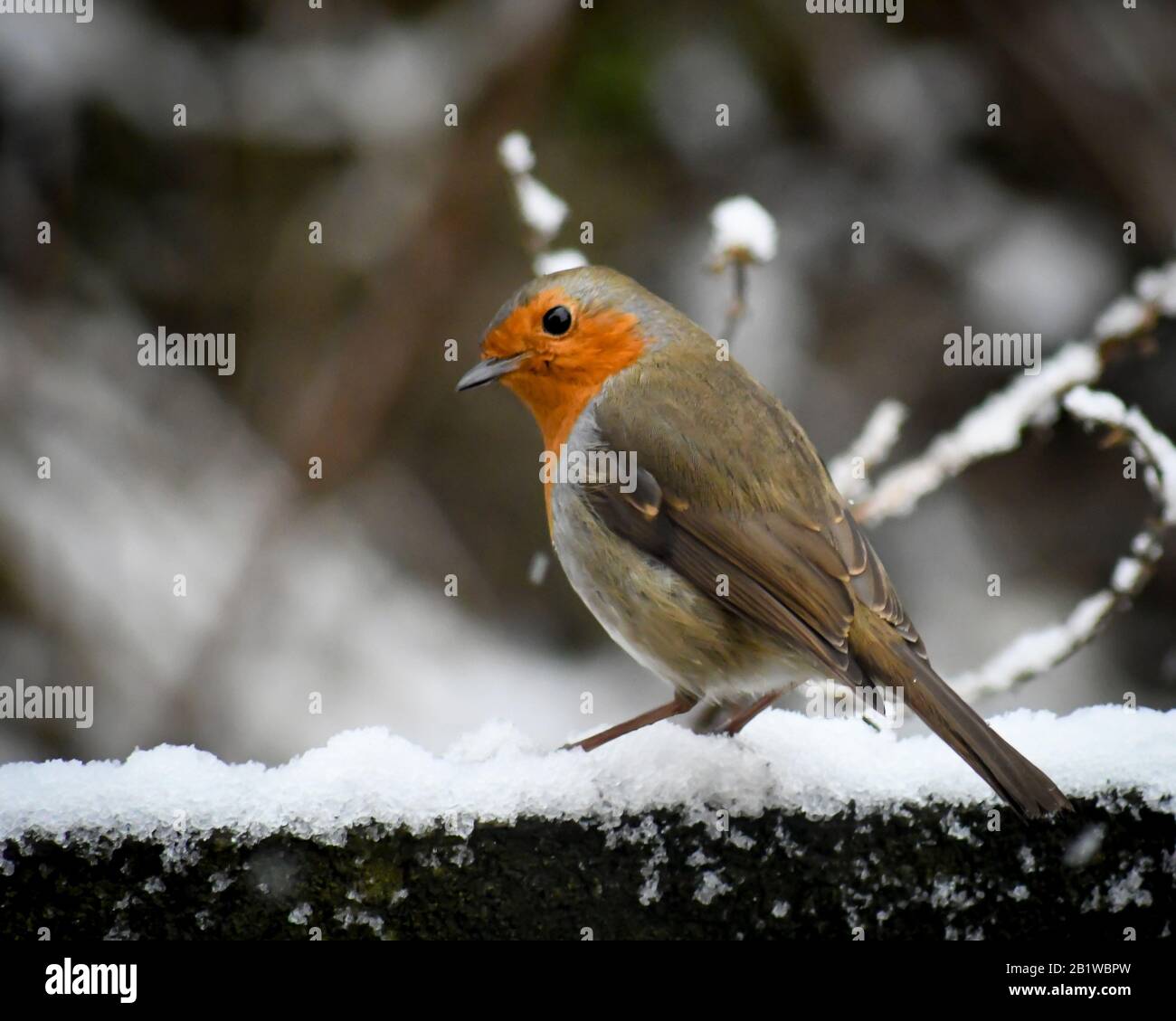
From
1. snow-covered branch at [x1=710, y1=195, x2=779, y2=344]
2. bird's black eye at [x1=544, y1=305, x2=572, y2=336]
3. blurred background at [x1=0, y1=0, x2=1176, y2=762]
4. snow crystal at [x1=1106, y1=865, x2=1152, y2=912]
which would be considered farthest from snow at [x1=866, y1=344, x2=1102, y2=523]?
blurred background at [x1=0, y1=0, x2=1176, y2=762]

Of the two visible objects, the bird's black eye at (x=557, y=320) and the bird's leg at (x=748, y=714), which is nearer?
the bird's leg at (x=748, y=714)

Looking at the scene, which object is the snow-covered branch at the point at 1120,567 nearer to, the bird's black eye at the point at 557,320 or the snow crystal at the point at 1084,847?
the snow crystal at the point at 1084,847

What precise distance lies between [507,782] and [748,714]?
70cm

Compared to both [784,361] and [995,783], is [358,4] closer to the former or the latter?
[784,361]

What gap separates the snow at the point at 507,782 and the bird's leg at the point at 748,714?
0.21 m

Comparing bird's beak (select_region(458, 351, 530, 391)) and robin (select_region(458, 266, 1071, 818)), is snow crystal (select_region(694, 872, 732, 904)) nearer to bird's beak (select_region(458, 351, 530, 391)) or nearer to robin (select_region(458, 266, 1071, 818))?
robin (select_region(458, 266, 1071, 818))

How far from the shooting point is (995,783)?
1.95m

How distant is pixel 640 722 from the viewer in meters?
2.60

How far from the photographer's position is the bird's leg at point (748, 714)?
2.44 metres

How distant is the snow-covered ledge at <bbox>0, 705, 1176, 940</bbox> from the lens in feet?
6.21

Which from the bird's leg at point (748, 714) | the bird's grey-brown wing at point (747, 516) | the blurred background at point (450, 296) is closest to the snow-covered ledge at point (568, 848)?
the bird's leg at point (748, 714)

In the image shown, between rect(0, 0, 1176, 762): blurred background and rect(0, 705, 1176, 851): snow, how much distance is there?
A: 2.54 meters

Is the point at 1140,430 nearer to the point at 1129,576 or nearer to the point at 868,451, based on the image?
the point at 1129,576
